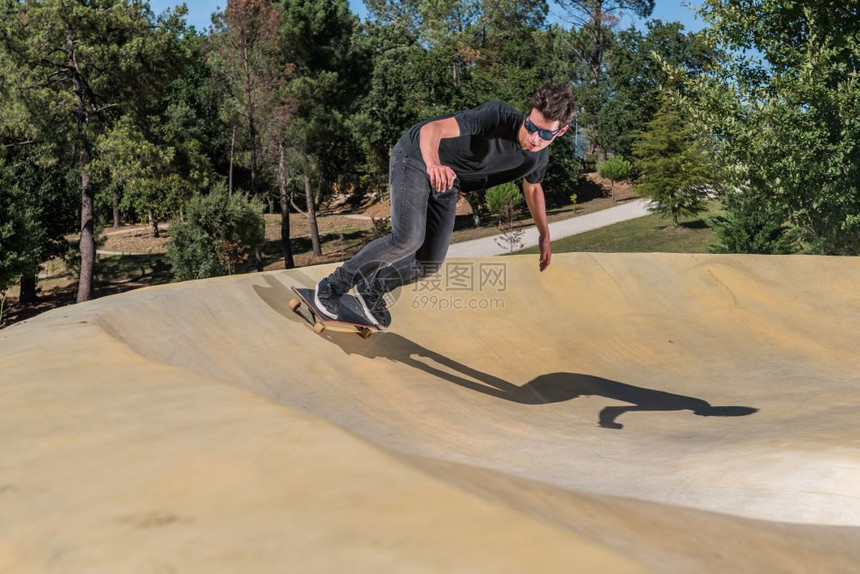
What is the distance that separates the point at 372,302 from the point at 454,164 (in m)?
1.54

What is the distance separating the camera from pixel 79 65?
75.9 feet

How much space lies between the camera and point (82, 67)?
23109mm

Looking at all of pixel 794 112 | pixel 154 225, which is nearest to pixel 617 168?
pixel 154 225

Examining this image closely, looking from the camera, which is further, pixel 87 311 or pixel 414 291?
pixel 414 291

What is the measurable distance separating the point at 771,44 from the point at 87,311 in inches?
606

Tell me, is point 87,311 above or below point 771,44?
below

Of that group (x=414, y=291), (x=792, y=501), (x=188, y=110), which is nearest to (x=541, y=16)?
(x=188, y=110)

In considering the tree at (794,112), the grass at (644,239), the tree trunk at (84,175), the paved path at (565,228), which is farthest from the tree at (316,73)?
the tree at (794,112)

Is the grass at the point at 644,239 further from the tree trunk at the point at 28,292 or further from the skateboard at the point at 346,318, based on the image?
the skateboard at the point at 346,318

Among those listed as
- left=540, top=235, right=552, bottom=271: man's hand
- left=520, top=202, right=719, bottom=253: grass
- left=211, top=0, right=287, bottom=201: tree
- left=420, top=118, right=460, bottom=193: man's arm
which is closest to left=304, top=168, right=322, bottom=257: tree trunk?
left=211, top=0, right=287, bottom=201: tree

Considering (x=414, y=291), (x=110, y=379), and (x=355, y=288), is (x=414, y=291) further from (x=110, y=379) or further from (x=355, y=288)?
(x=110, y=379)

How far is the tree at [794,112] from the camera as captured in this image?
1423cm

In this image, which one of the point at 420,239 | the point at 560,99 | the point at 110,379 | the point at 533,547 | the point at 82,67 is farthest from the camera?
the point at 82,67

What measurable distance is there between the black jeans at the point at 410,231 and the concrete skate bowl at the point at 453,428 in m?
0.98
